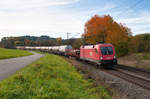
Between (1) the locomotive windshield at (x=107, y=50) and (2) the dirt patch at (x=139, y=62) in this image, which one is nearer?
(1) the locomotive windshield at (x=107, y=50)

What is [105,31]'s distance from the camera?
32.3 metres

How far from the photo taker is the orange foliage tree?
28.8 metres

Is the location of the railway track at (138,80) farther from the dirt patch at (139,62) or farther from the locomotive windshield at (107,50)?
the dirt patch at (139,62)

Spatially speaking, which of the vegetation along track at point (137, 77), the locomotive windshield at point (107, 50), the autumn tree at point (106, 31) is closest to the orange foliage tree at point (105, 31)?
the autumn tree at point (106, 31)

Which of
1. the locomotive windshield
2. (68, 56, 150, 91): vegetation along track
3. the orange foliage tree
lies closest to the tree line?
the orange foliage tree

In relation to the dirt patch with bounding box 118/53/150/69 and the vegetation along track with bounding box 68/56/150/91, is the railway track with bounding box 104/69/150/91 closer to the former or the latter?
the vegetation along track with bounding box 68/56/150/91

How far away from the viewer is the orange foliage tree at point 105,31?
28837mm

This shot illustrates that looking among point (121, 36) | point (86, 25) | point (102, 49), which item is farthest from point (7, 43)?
point (102, 49)

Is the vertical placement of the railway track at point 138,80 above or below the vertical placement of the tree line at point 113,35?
below

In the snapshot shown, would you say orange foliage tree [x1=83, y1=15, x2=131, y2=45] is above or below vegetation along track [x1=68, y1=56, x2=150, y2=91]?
above

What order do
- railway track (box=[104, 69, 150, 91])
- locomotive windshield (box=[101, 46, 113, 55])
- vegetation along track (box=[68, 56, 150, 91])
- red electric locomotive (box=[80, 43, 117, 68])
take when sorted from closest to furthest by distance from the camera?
1. railway track (box=[104, 69, 150, 91])
2. vegetation along track (box=[68, 56, 150, 91])
3. red electric locomotive (box=[80, 43, 117, 68])
4. locomotive windshield (box=[101, 46, 113, 55])

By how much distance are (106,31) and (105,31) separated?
1.03 ft

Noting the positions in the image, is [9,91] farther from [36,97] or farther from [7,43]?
[7,43]

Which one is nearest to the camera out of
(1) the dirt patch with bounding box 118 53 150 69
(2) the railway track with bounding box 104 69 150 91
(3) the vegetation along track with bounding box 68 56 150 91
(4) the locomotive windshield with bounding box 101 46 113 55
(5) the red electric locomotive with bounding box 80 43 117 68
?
(2) the railway track with bounding box 104 69 150 91
